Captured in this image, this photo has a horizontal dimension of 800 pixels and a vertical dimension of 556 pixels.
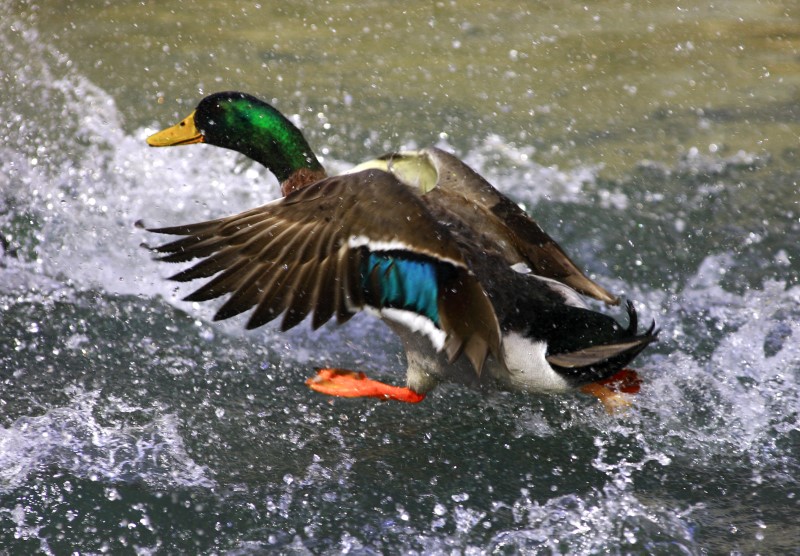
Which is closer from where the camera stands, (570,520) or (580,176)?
(570,520)

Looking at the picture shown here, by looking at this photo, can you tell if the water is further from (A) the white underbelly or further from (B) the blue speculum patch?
(B) the blue speculum patch

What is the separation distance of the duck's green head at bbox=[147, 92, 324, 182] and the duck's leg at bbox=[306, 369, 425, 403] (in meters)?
0.82

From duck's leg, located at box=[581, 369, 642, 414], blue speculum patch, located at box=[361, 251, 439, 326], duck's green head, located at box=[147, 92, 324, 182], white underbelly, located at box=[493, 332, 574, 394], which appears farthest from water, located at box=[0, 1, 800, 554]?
duck's green head, located at box=[147, 92, 324, 182]

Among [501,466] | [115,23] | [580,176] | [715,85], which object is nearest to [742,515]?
[501,466]

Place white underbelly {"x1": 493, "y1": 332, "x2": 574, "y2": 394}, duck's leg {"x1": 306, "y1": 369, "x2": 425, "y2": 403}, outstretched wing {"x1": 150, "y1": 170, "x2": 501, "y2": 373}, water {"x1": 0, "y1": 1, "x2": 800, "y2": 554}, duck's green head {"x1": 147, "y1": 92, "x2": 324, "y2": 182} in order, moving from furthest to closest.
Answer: duck's green head {"x1": 147, "y1": 92, "x2": 324, "y2": 182}, duck's leg {"x1": 306, "y1": 369, "x2": 425, "y2": 403}, white underbelly {"x1": 493, "y1": 332, "x2": 574, "y2": 394}, water {"x1": 0, "y1": 1, "x2": 800, "y2": 554}, outstretched wing {"x1": 150, "y1": 170, "x2": 501, "y2": 373}

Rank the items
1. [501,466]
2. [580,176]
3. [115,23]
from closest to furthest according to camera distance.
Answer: [501,466] → [580,176] → [115,23]

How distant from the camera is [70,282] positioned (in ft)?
13.6

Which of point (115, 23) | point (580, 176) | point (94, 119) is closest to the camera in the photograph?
point (580, 176)

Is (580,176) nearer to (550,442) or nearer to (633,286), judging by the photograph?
(633,286)

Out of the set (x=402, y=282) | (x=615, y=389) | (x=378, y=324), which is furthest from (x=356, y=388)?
(x=615, y=389)

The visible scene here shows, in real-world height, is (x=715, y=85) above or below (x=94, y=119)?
above

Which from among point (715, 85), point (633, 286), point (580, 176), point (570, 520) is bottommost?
point (570, 520)

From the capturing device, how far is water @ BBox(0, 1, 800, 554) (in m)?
2.87

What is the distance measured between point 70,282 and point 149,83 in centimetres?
186
